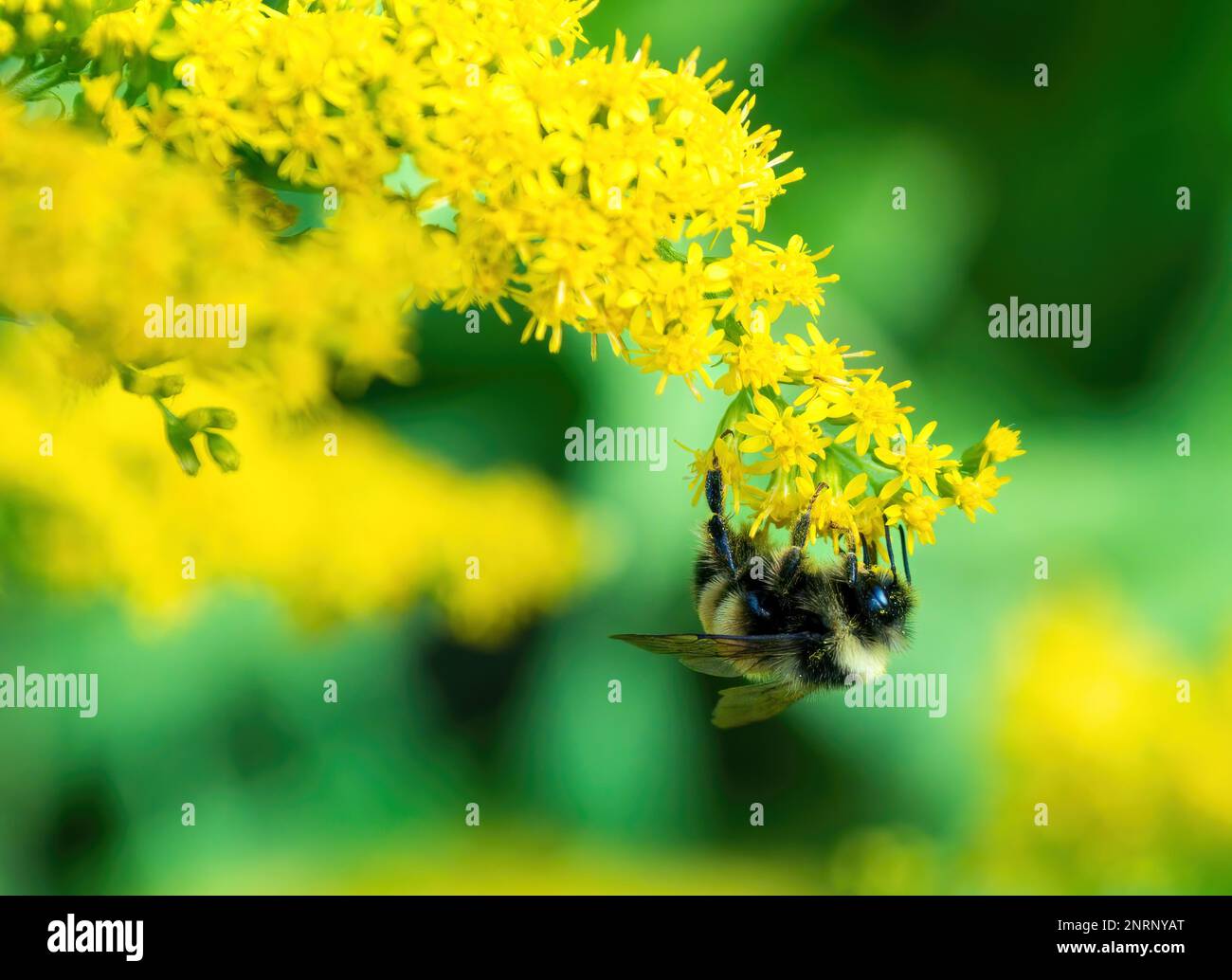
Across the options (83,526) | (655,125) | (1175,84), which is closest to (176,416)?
(83,526)

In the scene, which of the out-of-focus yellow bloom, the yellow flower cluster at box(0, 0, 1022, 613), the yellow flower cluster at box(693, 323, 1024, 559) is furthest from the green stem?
the out-of-focus yellow bloom

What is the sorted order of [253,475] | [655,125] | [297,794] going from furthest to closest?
[297,794] → [253,475] → [655,125]

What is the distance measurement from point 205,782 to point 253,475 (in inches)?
22.0

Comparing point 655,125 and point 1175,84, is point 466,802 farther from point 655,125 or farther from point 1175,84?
point 1175,84

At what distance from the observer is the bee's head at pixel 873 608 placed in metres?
1.21

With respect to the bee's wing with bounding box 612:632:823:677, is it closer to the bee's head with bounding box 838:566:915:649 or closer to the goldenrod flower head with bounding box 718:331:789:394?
the bee's head with bounding box 838:566:915:649

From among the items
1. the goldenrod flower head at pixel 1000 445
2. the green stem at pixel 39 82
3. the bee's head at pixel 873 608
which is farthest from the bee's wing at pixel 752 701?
the green stem at pixel 39 82

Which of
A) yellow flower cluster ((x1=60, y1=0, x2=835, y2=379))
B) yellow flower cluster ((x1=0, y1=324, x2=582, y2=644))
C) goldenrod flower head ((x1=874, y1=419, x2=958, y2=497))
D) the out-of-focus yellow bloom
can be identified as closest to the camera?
yellow flower cluster ((x1=60, y1=0, x2=835, y2=379))

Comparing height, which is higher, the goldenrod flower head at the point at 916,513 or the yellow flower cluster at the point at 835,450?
the yellow flower cluster at the point at 835,450

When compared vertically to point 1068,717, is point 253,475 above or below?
above

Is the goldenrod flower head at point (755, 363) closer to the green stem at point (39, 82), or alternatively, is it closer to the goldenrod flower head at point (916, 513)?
the goldenrod flower head at point (916, 513)

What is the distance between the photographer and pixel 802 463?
108 centimetres

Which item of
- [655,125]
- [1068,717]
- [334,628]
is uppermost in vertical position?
[655,125]

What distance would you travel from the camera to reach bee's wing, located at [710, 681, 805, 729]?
1.27 metres
